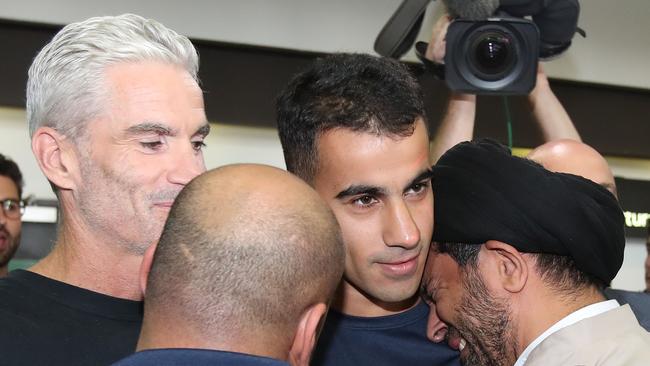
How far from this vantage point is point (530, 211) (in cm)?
156

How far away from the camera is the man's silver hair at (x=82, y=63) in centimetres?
147

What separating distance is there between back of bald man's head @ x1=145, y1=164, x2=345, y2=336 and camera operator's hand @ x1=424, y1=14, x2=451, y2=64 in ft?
4.79

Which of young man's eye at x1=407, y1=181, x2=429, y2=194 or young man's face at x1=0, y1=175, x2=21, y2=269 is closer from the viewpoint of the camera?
young man's eye at x1=407, y1=181, x2=429, y2=194

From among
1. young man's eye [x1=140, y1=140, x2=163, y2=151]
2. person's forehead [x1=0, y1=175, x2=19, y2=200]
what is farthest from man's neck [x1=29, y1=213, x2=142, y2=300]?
person's forehead [x1=0, y1=175, x2=19, y2=200]

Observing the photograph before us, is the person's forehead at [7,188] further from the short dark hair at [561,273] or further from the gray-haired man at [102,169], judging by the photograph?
the short dark hair at [561,273]

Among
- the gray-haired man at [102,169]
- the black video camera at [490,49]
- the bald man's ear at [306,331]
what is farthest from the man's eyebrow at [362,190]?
the black video camera at [490,49]

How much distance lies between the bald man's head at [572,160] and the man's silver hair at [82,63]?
0.95 metres

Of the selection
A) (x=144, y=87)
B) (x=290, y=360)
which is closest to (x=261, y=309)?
(x=290, y=360)

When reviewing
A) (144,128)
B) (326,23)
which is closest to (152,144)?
(144,128)

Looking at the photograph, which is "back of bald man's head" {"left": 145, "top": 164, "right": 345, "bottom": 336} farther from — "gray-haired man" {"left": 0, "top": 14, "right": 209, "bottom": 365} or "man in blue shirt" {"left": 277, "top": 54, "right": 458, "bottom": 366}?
"man in blue shirt" {"left": 277, "top": 54, "right": 458, "bottom": 366}

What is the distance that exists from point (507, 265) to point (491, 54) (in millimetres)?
990

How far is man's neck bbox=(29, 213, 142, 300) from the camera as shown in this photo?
4.85ft

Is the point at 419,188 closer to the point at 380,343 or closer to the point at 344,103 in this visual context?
the point at 344,103

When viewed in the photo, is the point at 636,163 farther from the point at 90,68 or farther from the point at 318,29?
the point at 90,68
